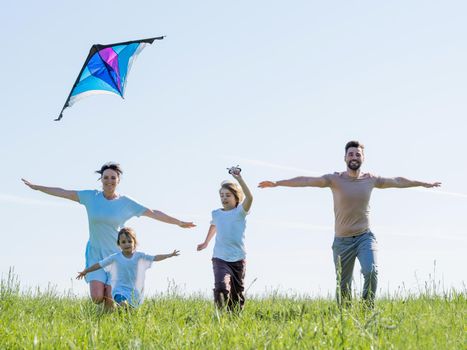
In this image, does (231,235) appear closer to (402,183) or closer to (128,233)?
(128,233)

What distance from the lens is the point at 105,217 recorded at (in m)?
9.16

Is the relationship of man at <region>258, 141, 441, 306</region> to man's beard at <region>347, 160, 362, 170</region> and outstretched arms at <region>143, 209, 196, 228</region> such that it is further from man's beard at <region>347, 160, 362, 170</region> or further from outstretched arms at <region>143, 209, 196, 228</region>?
outstretched arms at <region>143, 209, 196, 228</region>

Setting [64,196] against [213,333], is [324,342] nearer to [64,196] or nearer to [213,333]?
[213,333]

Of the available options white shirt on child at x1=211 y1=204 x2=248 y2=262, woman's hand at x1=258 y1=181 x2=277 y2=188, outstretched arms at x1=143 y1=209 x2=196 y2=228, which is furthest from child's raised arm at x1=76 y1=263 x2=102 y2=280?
woman's hand at x1=258 y1=181 x2=277 y2=188

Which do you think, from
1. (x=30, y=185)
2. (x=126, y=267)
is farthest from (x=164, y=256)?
(x=30, y=185)

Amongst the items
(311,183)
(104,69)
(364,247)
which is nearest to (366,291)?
(364,247)

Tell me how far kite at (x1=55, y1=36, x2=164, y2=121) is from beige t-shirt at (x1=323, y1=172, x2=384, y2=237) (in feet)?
16.3

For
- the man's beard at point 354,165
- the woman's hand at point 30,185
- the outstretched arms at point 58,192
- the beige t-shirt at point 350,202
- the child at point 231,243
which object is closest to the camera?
the child at point 231,243

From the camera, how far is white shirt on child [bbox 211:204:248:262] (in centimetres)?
918

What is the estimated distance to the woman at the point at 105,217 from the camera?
9.09 m

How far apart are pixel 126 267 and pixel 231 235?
4.77 ft

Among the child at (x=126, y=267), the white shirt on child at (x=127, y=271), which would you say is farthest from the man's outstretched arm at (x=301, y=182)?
the white shirt on child at (x=127, y=271)

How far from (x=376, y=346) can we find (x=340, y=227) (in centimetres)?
474

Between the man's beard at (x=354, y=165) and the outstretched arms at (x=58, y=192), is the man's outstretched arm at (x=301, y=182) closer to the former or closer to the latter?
the man's beard at (x=354, y=165)
